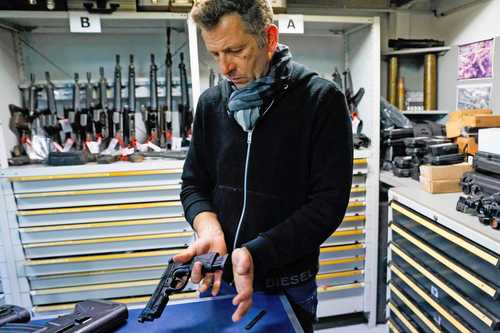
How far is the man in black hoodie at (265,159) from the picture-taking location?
76 cm

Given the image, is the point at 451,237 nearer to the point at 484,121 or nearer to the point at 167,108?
the point at 484,121

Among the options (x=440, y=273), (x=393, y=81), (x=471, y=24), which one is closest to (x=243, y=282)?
(x=440, y=273)

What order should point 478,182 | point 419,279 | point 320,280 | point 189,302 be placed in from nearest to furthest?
point 189,302 → point 478,182 → point 419,279 → point 320,280

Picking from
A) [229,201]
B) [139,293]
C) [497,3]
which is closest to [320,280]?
[139,293]

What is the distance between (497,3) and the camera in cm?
190

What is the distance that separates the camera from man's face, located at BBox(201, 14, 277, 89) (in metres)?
0.76

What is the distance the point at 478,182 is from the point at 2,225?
211 cm

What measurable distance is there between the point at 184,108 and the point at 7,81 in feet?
2.94

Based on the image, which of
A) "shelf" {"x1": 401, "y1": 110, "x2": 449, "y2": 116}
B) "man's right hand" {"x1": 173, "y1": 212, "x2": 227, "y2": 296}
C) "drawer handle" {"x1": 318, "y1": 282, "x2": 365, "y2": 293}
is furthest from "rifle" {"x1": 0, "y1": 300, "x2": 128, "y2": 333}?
"shelf" {"x1": 401, "y1": 110, "x2": 449, "y2": 116}

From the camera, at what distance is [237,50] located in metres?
0.79

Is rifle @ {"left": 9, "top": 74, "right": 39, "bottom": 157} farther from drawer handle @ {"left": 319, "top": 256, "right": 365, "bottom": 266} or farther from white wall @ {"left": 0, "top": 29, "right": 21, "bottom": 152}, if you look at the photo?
drawer handle @ {"left": 319, "top": 256, "right": 365, "bottom": 266}

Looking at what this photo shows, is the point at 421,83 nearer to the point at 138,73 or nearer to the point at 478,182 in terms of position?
the point at 478,182

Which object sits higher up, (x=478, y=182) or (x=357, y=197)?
(x=478, y=182)

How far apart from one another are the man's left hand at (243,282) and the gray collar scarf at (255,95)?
0.33 meters
